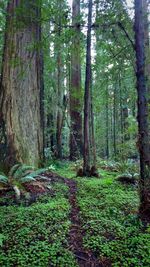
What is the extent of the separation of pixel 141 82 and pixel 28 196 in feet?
8.68

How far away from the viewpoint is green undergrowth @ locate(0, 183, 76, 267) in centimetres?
319

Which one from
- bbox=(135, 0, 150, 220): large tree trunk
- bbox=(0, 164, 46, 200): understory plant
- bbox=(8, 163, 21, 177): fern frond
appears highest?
bbox=(135, 0, 150, 220): large tree trunk

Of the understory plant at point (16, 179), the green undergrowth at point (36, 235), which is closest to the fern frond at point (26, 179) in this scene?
the understory plant at point (16, 179)

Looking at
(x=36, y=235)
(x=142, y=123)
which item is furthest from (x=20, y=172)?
(x=142, y=123)

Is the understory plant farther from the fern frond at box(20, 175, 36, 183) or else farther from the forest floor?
the forest floor

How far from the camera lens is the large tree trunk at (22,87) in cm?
629

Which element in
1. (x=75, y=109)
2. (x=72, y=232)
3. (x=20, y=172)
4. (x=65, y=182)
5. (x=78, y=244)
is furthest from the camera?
(x=75, y=109)

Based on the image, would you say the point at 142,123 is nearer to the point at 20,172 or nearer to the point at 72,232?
the point at 72,232

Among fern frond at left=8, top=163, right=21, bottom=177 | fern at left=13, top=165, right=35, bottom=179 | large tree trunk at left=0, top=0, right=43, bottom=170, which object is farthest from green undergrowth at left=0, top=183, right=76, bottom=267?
large tree trunk at left=0, top=0, right=43, bottom=170

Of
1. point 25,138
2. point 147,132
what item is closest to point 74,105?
point 25,138

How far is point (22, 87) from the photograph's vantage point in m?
6.68

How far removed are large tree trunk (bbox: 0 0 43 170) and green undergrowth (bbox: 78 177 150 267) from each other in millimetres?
1757

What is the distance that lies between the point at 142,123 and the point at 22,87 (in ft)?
11.3

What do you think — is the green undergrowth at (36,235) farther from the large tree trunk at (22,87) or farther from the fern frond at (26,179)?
the large tree trunk at (22,87)
